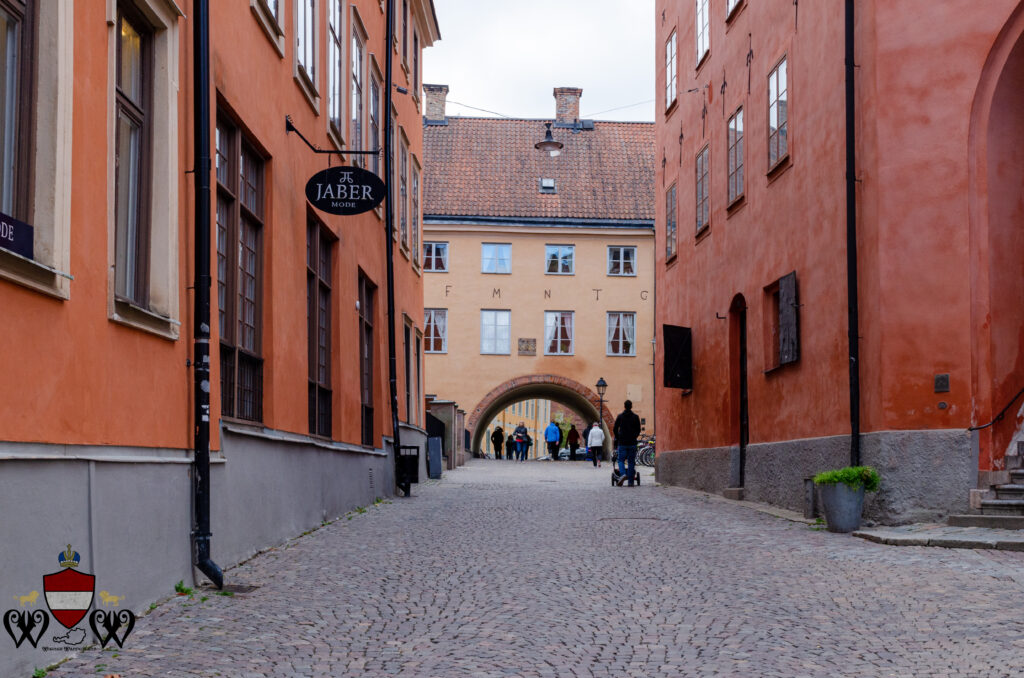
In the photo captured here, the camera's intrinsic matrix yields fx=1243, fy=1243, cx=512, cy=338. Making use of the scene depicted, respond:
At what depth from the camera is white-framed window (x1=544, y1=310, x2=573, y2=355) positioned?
45.3 meters

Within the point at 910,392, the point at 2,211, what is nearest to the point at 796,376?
the point at 910,392

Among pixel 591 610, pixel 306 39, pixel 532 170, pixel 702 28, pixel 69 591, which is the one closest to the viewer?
pixel 69 591

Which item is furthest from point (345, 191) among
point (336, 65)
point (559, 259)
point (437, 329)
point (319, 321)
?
point (559, 259)

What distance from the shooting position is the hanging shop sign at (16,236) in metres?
5.75

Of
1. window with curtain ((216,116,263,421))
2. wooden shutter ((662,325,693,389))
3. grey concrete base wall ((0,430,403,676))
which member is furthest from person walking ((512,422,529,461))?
window with curtain ((216,116,263,421))

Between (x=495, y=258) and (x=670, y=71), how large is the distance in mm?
22390

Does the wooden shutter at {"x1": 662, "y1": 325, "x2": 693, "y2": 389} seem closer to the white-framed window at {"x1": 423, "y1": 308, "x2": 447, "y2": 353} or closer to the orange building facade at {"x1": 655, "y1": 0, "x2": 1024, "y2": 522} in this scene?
the orange building facade at {"x1": 655, "y1": 0, "x2": 1024, "y2": 522}

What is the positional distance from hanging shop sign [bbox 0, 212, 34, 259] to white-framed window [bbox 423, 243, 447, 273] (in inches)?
1540

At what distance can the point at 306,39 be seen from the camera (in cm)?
1361

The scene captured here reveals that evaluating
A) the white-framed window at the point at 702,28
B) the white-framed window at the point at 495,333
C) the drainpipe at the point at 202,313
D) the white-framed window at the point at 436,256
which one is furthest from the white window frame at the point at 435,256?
the drainpipe at the point at 202,313

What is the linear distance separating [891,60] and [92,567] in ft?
32.1

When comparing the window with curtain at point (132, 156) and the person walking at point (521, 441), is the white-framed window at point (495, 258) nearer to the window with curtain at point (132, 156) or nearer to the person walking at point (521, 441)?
the person walking at point (521, 441)

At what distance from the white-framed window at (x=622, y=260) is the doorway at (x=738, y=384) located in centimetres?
2727

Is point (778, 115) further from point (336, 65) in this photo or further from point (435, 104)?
point (435, 104)
